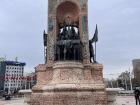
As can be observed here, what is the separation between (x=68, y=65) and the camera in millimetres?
16688

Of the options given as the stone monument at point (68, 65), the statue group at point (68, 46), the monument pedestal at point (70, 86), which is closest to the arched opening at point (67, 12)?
the stone monument at point (68, 65)

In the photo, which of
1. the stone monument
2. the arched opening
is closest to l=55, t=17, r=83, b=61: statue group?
the stone monument

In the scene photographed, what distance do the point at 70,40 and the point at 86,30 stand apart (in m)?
1.70

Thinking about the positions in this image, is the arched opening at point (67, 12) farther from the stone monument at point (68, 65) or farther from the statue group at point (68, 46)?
the statue group at point (68, 46)

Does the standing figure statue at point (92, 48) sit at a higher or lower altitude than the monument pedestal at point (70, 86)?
higher

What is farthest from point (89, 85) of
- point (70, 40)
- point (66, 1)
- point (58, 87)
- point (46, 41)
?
point (66, 1)

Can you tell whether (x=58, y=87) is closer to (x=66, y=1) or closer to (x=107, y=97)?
(x=107, y=97)

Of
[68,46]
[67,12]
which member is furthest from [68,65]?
[67,12]

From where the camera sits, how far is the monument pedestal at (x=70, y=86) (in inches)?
614

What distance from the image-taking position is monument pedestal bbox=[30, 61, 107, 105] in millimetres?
15593

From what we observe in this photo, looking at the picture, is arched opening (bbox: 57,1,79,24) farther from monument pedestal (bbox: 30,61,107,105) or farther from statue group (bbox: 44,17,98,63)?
monument pedestal (bbox: 30,61,107,105)

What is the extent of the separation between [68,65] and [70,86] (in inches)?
66.2

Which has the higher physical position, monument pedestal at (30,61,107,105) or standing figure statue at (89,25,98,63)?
standing figure statue at (89,25,98,63)

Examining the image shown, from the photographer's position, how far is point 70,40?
17.9 m
